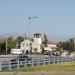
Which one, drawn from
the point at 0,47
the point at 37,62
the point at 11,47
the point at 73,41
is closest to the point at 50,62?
the point at 37,62

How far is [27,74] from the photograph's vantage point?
62.4ft

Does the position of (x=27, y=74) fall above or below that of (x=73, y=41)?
below

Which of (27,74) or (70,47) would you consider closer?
(27,74)

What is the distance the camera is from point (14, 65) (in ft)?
116

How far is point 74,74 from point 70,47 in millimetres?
139823

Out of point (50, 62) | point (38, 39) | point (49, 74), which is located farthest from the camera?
point (38, 39)

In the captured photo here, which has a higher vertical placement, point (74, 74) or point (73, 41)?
point (73, 41)

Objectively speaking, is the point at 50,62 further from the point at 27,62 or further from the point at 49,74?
the point at 49,74

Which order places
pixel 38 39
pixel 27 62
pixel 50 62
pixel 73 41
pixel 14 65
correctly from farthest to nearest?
pixel 38 39 < pixel 73 41 < pixel 50 62 < pixel 27 62 < pixel 14 65

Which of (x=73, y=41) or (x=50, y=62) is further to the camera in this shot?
(x=73, y=41)

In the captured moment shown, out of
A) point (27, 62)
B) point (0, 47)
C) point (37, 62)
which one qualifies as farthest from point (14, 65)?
point (0, 47)

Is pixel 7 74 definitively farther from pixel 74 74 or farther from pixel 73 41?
pixel 73 41

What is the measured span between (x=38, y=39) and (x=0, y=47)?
38930mm

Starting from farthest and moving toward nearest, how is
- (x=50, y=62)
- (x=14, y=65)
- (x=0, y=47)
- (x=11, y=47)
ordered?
1. (x=11, y=47)
2. (x=0, y=47)
3. (x=50, y=62)
4. (x=14, y=65)
